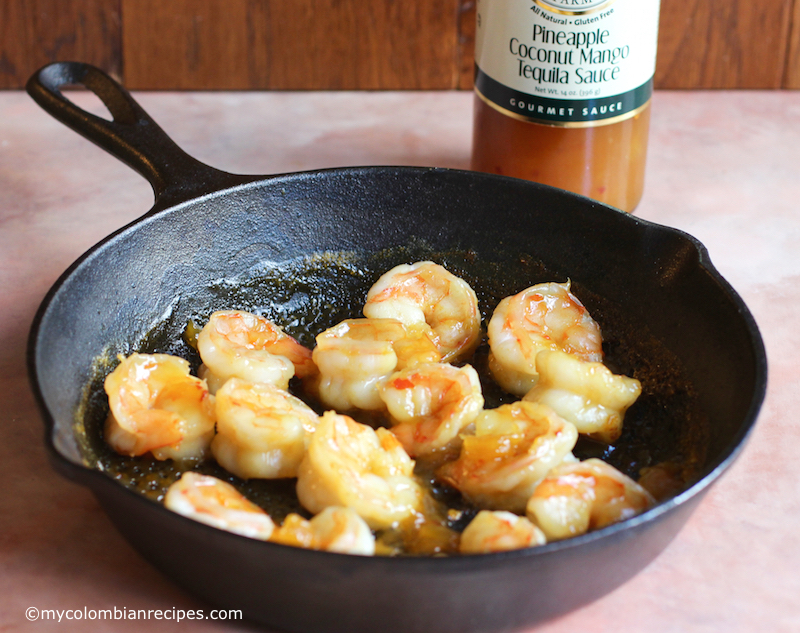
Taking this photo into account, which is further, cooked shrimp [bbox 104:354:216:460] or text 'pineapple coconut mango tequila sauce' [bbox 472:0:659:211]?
text 'pineapple coconut mango tequila sauce' [bbox 472:0:659:211]

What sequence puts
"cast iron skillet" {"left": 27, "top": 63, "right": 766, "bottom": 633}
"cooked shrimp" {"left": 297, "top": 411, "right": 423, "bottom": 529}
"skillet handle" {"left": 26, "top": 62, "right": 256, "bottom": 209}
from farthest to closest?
1. "skillet handle" {"left": 26, "top": 62, "right": 256, "bottom": 209}
2. "cooked shrimp" {"left": 297, "top": 411, "right": 423, "bottom": 529}
3. "cast iron skillet" {"left": 27, "top": 63, "right": 766, "bottom": 633}

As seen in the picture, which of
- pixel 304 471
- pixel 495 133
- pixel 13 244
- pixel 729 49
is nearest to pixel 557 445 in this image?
pixel 304 471

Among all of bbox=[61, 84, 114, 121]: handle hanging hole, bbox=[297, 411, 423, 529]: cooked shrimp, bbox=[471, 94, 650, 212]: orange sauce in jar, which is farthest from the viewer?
bbox=[61, 84, 114, 121]: handle hanging hole

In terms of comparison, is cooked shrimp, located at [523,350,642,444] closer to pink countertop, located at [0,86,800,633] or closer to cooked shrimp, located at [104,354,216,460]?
pink countertop, located at [0,86,800,633]

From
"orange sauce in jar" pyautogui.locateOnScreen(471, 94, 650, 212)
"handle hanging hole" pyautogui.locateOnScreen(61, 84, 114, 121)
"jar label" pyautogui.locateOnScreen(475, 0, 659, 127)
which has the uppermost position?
"jar label" pyautogui.locateOnScreen(475, 0, 659, 127)

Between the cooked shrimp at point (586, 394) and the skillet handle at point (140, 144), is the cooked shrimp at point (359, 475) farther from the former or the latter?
the skillet handle at point (140, 144)

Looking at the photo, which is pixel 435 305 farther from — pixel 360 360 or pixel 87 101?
pixel 87 101

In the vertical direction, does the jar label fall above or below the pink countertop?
above

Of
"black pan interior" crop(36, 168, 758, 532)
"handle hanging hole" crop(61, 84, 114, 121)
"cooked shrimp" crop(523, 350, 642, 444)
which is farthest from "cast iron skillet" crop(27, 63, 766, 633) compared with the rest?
"handle hanging hole" crop(61, 84, 114, 121)
